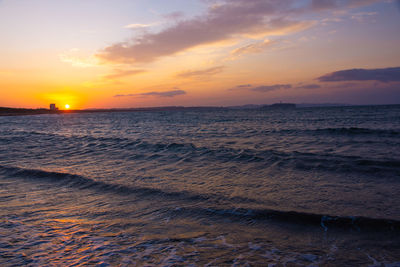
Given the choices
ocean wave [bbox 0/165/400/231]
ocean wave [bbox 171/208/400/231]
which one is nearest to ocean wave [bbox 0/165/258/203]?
ocean wave [bbox 0/165/400/231]

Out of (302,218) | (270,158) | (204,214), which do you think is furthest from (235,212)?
(270,158)

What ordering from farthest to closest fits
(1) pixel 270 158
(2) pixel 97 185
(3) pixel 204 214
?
(1) pixel 270 158, (2) pixel 97 185, (3) pixel 204 214

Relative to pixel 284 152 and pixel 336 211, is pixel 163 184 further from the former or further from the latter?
pixel 284 152

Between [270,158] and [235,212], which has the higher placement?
[270,158]

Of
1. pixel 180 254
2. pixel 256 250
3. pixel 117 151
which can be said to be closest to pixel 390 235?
pixel 256 250

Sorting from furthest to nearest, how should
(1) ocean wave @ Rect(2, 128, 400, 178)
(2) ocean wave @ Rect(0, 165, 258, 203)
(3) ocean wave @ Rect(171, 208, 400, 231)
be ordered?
(1) ocean wave @ Rect(2, 128, 400, 178) < (2) ocean wave @ Rect(0, 165, 258, 203) < (3) ocean wave @ Rect(171, 208, 400, 231)

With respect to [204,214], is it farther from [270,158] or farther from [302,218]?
[270,158]

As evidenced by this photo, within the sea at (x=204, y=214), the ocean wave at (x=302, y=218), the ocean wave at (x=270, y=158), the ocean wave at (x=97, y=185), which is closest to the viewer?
the sea at (x=204, y=214)

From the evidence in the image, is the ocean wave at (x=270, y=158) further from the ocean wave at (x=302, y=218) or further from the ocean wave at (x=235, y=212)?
the ocean wave at (x=302, y=218)

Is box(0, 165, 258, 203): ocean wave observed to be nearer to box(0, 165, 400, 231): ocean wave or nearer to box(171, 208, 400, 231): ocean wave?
box(0, 165, 400, 231): ocean wave

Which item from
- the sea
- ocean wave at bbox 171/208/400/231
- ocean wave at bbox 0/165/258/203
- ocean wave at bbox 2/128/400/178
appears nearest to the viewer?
the sea

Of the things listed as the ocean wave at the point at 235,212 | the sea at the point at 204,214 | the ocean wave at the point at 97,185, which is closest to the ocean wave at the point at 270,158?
the sea at the point at 204,214

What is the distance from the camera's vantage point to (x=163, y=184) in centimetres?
832

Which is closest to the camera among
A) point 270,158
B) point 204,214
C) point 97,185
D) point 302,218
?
point 302,218
